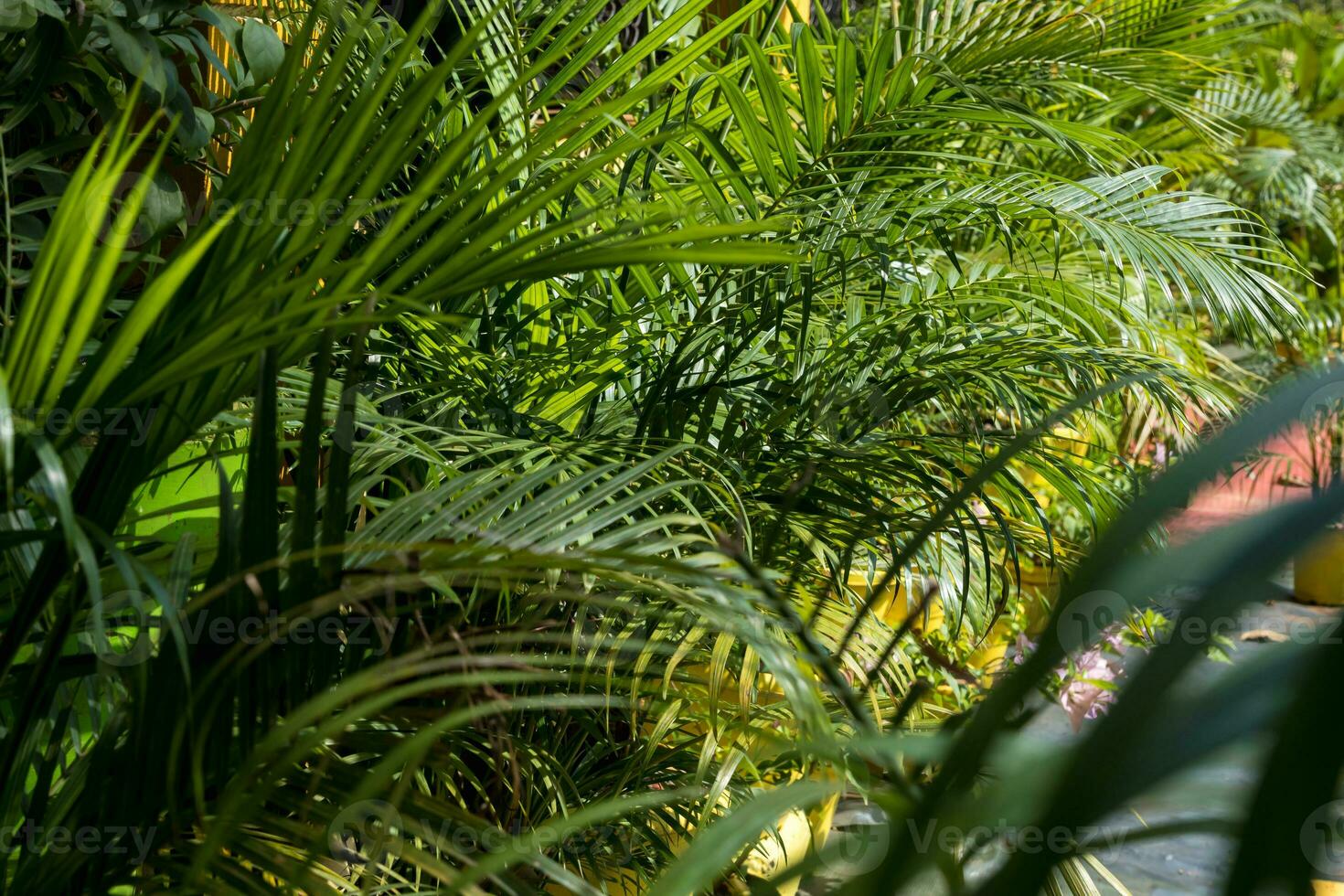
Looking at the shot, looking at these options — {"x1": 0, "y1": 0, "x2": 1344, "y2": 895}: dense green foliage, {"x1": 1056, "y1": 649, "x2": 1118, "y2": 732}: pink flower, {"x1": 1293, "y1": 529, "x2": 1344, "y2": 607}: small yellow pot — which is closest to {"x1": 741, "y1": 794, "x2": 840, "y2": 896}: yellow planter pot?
{"x1": 0, "y1": 0, "x2": 1344, "y2": 895}: dense green foliage

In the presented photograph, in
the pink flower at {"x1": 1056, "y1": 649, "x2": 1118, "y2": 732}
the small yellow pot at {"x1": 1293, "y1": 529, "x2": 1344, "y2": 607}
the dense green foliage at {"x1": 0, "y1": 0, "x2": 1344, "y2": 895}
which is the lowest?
the small yellow pot at {"x1": 1293, "y1": 529, "x2": 1344, "y2": 607}

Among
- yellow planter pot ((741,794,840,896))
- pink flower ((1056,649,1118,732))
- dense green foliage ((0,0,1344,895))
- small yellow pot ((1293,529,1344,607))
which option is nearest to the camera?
dense green foliage ((0,0,1344,895))

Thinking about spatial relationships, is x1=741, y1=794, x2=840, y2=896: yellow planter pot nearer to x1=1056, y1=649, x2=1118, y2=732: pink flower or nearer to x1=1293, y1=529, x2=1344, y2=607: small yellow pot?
x1=1056, y1=649, x2=1118, y2=732: pink flower

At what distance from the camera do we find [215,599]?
769 millimetres

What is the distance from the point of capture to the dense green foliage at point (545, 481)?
562mm

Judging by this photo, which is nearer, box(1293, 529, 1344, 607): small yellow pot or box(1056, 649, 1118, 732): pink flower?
box(1056, 649, 1118, 732): pink flower

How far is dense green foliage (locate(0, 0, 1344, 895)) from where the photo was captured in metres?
0.56

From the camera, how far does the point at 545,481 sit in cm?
100

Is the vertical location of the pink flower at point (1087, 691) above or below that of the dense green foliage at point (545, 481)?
below

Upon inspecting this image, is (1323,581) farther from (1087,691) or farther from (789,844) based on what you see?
(789,844)

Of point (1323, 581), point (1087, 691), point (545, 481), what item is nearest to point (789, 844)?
point (1087, 691)

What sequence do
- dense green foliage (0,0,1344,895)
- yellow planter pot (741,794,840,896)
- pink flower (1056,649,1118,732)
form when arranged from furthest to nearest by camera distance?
1. pink flower (1056,649,1118,732)
2. yellow planter pot (741,794,840,896)
3. dense green foliage (0,0,1344,895)

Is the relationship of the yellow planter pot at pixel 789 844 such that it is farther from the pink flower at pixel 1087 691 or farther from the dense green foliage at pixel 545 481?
the pink flower at pixel 1087 691

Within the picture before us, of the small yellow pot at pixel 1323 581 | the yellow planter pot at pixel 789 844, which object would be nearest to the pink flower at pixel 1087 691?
the yellow planter pot at pixel 789 844
